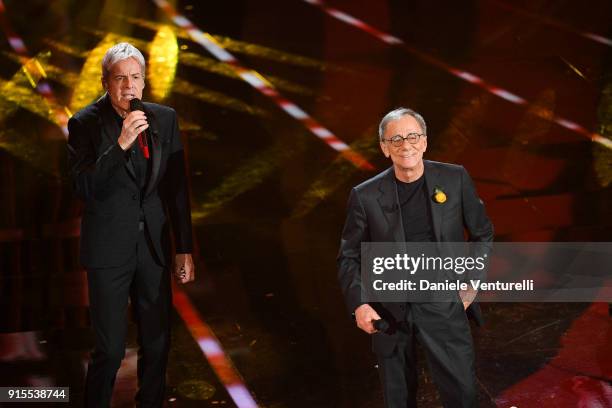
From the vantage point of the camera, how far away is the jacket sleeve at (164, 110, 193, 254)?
412 centimetres

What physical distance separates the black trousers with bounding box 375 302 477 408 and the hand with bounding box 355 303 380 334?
0.25 ft

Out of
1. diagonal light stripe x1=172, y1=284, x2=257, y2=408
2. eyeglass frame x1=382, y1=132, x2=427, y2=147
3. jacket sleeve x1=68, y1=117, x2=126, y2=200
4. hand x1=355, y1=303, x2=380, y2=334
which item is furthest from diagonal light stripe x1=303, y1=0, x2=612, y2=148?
jacket sleeve x1=68, y1=117, x2=126, y2=200

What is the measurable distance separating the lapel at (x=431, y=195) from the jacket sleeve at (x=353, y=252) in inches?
11.4

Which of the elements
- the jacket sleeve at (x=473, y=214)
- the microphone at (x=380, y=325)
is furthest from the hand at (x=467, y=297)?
the microphone at (x=380, y=325)

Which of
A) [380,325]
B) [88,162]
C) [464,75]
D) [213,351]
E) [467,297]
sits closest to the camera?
[380,325]

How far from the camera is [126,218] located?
401cm

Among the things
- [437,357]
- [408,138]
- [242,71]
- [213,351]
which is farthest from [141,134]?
[242,71]

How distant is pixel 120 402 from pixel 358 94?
5.72 metres

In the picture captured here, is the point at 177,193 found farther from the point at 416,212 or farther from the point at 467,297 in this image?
the point at 467,297

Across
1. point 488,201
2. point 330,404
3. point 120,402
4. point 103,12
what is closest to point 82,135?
point 120,402

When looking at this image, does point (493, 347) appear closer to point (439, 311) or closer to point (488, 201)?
point (439, 311)

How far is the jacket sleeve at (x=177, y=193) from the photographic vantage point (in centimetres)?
412

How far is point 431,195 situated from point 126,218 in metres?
1.38

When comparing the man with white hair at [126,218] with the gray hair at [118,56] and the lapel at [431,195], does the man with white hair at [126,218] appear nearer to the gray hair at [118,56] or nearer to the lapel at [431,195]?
the gray hair at [118,56]
